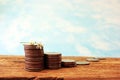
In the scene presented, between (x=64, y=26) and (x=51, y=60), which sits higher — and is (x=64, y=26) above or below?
above

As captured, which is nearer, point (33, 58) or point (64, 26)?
point (33, 58)

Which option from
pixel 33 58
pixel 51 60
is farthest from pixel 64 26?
pixel 33 58

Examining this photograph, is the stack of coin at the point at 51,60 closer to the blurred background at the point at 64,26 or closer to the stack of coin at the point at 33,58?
the stack of coin at the point at 33,58

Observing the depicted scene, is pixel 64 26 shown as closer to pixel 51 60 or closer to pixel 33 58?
pixel 51 60

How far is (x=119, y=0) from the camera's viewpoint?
3637 mm

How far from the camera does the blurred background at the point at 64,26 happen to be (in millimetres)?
3605

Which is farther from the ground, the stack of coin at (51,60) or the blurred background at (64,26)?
the blurred background at (64,26)

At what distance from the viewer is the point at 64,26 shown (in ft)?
11.8

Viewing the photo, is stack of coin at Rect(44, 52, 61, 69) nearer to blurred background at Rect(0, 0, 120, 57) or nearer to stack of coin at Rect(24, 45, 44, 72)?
stack of coin at Rect(24, 45, 44, 72)

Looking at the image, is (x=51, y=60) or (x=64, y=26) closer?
(x=51, y=60)

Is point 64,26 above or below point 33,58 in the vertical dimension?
above

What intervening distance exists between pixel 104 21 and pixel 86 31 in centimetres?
31

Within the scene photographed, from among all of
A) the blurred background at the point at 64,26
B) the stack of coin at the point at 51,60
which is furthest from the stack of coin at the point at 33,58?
the blurred background at the point at 64,26

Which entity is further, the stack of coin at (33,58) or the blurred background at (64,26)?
the blurred background at (64,26)
